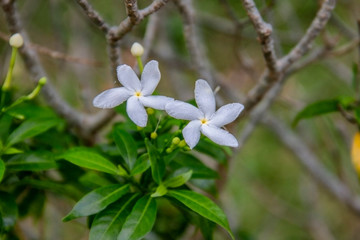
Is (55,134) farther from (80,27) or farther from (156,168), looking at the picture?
(80,27)

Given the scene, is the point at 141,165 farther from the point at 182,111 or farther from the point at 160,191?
the point at 182,111

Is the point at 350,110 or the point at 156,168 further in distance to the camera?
the point at 350,110

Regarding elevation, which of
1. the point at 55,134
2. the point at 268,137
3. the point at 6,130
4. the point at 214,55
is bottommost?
the point at 268,137

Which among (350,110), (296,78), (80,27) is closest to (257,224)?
(296,78)

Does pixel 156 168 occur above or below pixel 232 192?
above

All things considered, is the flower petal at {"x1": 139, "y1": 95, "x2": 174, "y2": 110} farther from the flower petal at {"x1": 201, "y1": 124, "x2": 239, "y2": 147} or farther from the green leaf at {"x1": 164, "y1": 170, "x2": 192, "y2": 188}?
the green leaf at {"x1": 164, "y1": 170, "x2": 192, "y2": 188}

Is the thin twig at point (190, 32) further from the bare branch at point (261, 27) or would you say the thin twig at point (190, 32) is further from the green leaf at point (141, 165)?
the green leaf at point (141, 165)

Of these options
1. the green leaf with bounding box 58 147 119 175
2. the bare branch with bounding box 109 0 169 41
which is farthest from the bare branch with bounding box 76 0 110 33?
the green leaf with bounding box 58 147 119 175
